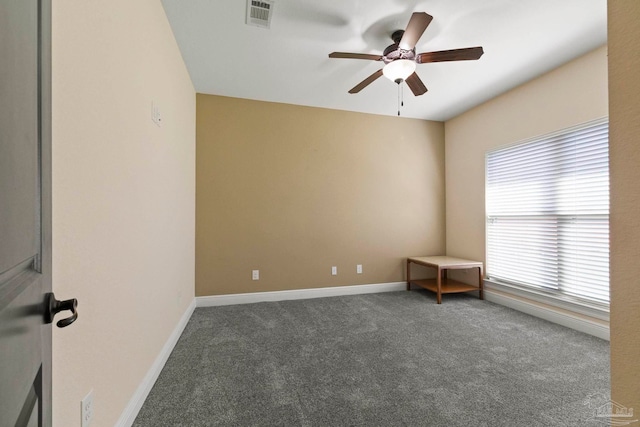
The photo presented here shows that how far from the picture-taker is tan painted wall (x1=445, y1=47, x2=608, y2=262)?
246cm

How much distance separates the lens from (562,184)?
272 centimetres

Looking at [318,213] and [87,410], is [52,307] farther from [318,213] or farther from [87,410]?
[318,213]

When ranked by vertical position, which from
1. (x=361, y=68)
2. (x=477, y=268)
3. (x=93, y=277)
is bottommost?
(x=477, y=268)

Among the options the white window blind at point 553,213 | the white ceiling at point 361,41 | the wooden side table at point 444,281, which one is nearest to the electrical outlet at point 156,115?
the white ceiling at point 361,41

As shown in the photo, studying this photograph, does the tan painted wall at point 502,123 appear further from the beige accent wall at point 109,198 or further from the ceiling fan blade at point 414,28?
the beige accent wall at point 109,198

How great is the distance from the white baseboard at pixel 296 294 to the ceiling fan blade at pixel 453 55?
9.29ft

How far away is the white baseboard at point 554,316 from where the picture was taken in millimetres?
2395

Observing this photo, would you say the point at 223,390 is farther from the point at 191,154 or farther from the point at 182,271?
the point at 191,154

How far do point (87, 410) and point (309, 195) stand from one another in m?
2.91

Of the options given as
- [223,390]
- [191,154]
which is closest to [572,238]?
Answer: [223,390]

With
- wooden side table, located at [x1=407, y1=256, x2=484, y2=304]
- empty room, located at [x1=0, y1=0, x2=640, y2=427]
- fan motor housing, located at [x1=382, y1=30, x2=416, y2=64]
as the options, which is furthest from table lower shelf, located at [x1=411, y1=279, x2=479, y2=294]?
fan motor housing, located at [x1=382, y1=30, x2=416, y2=64]

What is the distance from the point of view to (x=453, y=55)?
2.01m

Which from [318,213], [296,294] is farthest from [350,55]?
[296,294]

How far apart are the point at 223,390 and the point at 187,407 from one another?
0.21 metres
